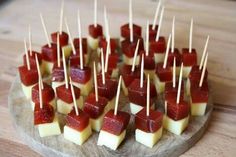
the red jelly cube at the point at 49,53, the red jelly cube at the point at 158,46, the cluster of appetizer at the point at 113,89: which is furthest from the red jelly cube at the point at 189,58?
the red jelly cube at the point at 49,53

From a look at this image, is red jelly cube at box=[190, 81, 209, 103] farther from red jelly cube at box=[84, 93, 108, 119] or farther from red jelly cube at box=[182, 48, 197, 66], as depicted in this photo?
red jelly cube at box=[84, 93, 108, 119]

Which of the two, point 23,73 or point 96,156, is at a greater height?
point 23,73

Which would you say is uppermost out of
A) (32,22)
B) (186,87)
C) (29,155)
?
(32,22)

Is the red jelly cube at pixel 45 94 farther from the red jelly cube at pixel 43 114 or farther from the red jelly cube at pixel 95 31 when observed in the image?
the red jelly cube at pixel 95 31

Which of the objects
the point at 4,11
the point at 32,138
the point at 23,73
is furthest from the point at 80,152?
the point at 4,11

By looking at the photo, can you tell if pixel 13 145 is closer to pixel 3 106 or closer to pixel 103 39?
pixel 3 106

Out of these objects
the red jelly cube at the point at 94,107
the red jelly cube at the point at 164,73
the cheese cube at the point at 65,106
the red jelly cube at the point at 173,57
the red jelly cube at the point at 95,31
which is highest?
the red jelly cube at the point at 95,31

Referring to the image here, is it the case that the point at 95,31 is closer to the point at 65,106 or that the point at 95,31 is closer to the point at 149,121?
the point at 65,106

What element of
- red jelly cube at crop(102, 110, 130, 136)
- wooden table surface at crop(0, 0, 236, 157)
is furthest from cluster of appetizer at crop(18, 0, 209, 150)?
wooden table surface at crop(0, 0, 236, 157)
